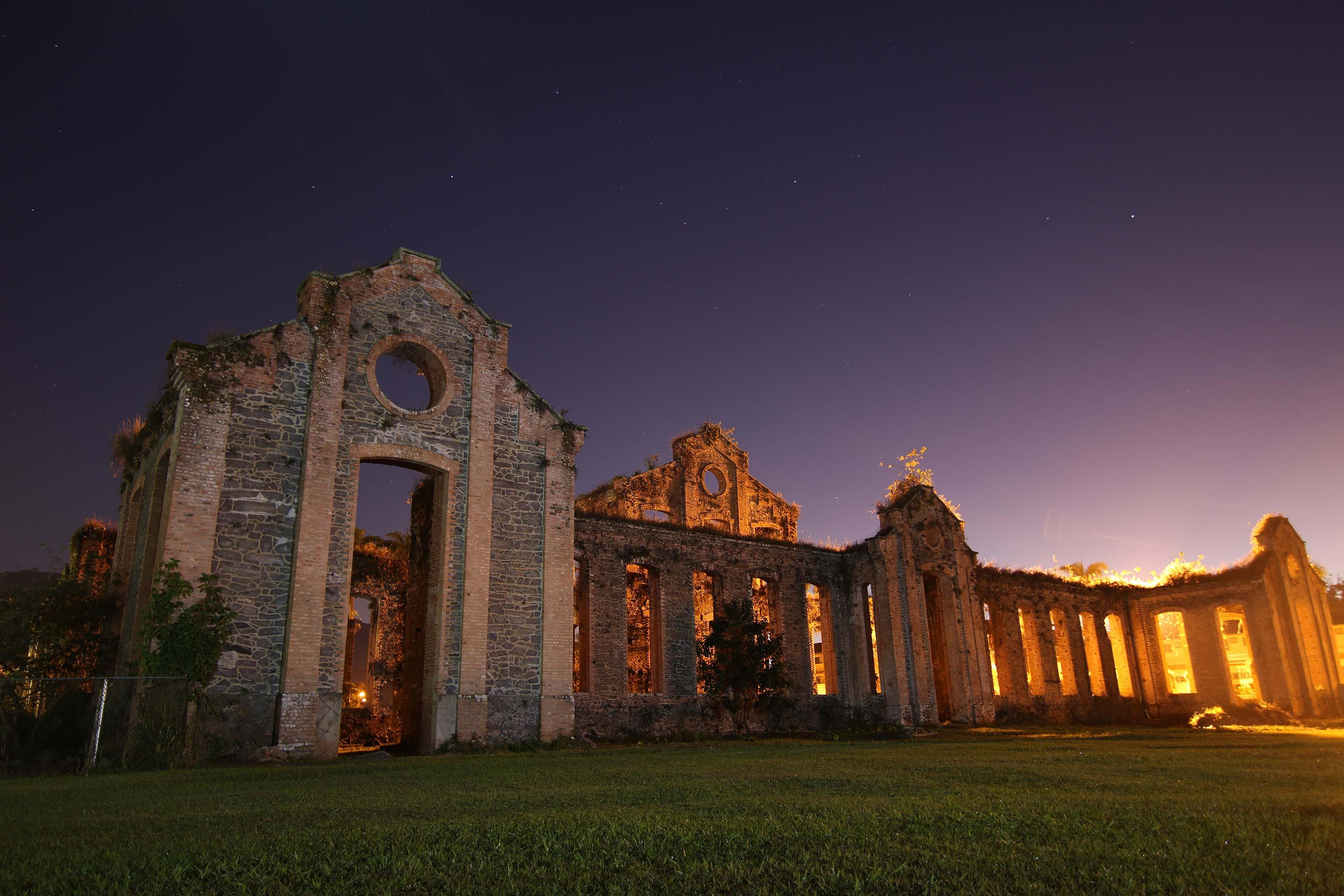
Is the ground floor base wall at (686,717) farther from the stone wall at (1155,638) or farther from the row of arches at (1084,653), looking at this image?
the stone wall at (1155,638)

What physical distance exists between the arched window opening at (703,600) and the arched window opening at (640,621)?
3.72ft

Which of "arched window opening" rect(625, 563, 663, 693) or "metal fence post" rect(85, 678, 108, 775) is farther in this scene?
"arched window opening" rect(625, 563, 663, 693)

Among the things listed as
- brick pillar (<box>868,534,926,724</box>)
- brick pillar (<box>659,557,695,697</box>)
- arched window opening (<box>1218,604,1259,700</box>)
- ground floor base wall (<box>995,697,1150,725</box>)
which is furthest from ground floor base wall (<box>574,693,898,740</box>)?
arched window opening (<box>1218,604,1259,700</box>)

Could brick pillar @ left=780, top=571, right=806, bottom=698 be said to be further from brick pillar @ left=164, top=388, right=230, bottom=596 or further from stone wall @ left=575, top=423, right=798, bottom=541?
brick pillar @ left=164, top=388, right=230, bottom=596

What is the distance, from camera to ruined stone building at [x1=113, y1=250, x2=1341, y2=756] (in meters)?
14.5

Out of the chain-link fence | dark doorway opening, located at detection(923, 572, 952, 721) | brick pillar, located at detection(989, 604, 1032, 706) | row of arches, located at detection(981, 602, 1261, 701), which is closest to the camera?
the chain-link fence

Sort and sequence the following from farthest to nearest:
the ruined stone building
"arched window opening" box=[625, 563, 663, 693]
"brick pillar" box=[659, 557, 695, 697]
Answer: "arched window opening" box=[625, 563, 663, 693]
"brick pillar" box=[659, 557, 695, 697]
the ruined stone building

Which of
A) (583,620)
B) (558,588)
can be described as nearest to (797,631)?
(583,620)

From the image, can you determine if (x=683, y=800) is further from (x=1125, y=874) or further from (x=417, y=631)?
(x=417, y=631)

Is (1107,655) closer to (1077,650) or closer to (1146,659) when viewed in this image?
(1146,659)

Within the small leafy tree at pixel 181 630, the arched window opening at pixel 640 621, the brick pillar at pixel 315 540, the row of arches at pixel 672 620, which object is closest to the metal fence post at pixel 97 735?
the small leafy tree at pixel 181 630

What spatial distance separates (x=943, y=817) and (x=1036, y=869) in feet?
5.19

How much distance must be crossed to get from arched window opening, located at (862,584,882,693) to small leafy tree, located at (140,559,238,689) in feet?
58.2

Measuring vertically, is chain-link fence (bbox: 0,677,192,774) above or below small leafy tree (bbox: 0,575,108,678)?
below
